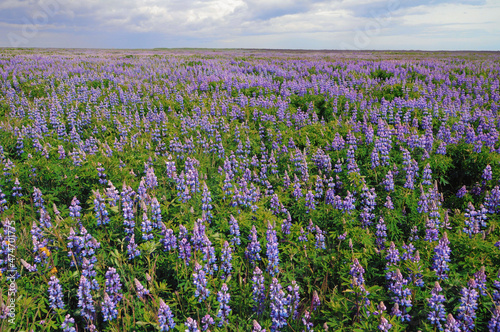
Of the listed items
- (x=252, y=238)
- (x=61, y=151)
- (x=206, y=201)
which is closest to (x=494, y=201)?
(x=252, y=238)

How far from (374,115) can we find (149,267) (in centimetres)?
701

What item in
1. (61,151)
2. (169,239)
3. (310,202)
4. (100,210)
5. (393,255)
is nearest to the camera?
(393,255)

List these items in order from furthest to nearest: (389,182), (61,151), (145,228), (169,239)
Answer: (61,151), (389,182), (145,228), (169,239)

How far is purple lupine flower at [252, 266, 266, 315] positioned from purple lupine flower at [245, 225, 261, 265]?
312 millimetres

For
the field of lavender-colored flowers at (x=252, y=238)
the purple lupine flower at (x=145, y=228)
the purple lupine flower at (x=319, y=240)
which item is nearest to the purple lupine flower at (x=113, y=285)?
the field of lavender-colored flowers at (x=252, y=238)

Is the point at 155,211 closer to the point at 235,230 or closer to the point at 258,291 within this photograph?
the point at 235,230

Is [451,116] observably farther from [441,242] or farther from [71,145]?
[71,145]

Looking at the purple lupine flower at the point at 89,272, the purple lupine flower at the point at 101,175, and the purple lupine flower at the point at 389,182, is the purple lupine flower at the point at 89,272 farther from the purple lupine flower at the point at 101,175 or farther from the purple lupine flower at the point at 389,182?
the purple lupine flower at the point at 389,182

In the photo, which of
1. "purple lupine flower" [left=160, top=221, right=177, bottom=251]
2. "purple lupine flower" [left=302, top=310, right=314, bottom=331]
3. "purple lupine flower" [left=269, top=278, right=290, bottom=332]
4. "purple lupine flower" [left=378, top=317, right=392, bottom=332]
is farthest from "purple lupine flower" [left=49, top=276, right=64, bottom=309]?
"purple lupine flower" [left=378, top=317, right=392, bottom=332]

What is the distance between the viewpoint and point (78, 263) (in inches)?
134

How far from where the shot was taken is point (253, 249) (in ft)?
11.0

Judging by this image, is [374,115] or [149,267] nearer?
[149,267]

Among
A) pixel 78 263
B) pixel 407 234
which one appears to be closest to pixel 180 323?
pixel 78 263

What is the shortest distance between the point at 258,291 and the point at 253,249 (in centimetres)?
46
